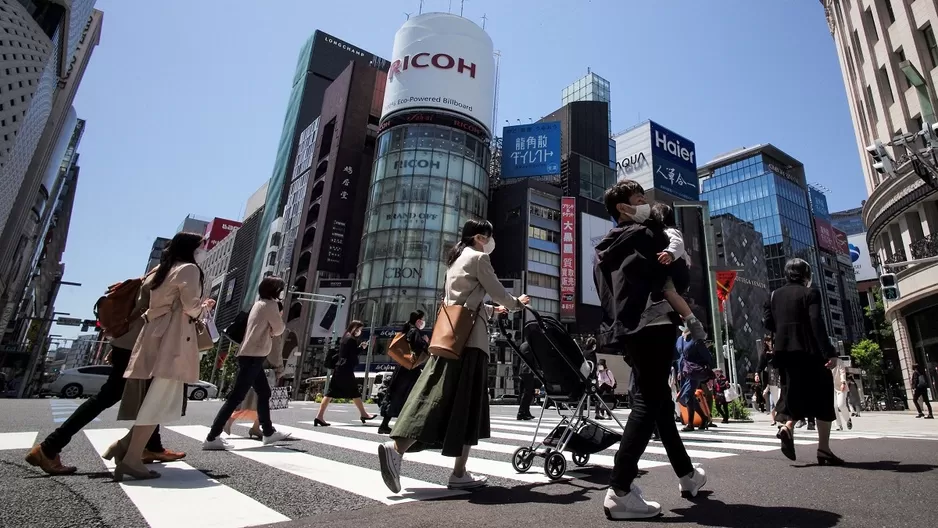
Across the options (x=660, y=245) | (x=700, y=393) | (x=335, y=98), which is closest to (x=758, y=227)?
(x=335, y=98)

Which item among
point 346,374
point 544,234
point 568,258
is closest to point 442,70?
point 544,234

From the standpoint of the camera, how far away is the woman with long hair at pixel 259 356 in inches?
171

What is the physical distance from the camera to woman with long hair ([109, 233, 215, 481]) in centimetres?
282

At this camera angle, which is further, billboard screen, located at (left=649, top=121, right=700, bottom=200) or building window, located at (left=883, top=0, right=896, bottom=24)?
billboard screen, located at (left=649, top=121, right=700, bottom=200)

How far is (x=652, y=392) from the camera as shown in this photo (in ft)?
7.57

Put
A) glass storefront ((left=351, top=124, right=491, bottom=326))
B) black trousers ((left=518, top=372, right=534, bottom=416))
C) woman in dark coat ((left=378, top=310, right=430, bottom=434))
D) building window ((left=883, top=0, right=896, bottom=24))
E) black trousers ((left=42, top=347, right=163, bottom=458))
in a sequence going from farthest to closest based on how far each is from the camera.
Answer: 1. glass storefront ((left=351, top=124, right=491, bottom=326))
2. building window ((left=883, top=0, right=896, bottom=24))
3. black trousers ((left=518, top=372, right=534, bottom=416))
4. woman in dark coat ((left=378, top=310, right=430, bottom=434))
5. black trousers ((left=42, top=347, right=163, bottom=458))

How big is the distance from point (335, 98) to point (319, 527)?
219 feet

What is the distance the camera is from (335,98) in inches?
2447

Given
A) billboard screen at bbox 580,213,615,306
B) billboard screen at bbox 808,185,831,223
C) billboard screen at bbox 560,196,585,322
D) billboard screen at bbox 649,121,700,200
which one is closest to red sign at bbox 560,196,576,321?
billboard screen at bbox 560,196,585,322

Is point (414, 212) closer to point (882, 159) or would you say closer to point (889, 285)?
point (882, 159)

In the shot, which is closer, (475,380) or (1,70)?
(475,380)

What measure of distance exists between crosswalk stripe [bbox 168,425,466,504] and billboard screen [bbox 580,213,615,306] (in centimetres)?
4619

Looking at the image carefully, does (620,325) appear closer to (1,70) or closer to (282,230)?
(1,70)

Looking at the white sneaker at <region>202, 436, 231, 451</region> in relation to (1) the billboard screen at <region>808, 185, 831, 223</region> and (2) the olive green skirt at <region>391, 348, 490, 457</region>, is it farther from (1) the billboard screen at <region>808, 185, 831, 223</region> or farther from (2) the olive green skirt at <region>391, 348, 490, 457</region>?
(1) the billboard screen at <region>808, 185, 831, 223</region>
